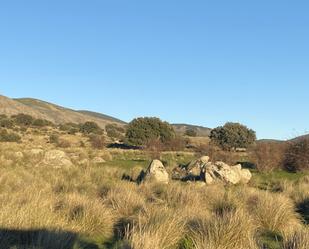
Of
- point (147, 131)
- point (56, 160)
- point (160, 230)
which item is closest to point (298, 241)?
point (160, 230)

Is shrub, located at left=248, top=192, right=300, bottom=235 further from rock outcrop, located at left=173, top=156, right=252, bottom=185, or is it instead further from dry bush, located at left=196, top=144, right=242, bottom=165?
dry bush, located at left=196, top=144, right=242, bottom=165

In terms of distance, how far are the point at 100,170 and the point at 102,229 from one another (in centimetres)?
1242

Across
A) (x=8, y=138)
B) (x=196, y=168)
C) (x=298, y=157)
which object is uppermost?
(x=298, y=157)

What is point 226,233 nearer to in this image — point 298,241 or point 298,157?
point 298,241

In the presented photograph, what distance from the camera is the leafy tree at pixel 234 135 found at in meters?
62.2

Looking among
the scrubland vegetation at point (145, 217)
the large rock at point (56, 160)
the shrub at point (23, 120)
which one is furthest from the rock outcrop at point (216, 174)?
the shrub at point (23, 120)

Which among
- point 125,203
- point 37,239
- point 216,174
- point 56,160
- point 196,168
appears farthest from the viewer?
point 56,160

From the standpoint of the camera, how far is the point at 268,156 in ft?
92.8

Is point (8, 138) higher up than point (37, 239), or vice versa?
point (8, 138)

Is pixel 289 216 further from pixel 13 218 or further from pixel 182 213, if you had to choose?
pixel 13 218

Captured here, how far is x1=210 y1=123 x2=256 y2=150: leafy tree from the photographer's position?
62156 millimetres

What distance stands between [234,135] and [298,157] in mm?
33585

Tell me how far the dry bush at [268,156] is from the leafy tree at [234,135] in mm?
30046

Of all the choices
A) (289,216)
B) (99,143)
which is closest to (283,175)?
(289,216)
